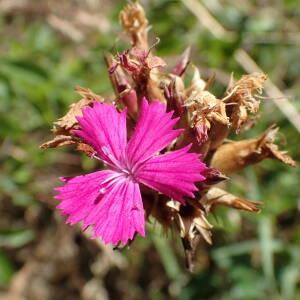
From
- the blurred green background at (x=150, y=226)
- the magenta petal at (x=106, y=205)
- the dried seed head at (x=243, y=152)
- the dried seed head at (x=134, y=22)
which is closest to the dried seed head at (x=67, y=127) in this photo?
the magenta petal at (x=106, y=205)

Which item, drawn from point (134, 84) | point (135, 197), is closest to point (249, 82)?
point (134, 84)

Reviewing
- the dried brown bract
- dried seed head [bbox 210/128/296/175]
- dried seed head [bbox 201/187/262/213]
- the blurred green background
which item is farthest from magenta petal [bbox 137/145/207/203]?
the blurred green background

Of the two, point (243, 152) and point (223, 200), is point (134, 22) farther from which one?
point (223, 200)

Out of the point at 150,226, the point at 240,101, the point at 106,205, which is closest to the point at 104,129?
the point at 106,205

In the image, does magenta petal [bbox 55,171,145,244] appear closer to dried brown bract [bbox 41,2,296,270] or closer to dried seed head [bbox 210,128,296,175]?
dried brown bract [bbox 41,2,296,270]

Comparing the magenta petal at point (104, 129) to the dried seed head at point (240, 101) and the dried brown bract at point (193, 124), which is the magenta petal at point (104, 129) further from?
the dried seed head at point (240, 101)

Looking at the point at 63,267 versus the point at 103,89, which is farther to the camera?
the point at 63,267

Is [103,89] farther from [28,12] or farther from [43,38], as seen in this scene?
[28,12]
